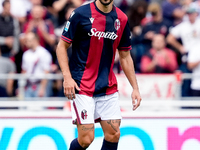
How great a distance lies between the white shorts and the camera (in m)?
4.69

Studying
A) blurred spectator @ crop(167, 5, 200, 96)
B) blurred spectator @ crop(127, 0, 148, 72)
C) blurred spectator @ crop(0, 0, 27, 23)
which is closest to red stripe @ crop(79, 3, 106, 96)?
blurred spectator @ crop(167, 5, 200, 96)

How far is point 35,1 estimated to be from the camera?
9.92 meters

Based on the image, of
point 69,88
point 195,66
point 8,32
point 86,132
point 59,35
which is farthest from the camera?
point 59,35

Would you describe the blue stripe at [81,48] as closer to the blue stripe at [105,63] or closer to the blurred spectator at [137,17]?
the blue stripe at [105,63]

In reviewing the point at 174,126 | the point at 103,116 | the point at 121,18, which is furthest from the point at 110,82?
the point at 174,126

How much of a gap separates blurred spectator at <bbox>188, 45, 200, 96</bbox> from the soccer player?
343 cm

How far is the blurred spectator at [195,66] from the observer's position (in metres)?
7.95

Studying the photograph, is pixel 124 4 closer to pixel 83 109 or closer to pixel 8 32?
pixel 8 32

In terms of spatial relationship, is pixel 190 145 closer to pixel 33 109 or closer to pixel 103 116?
pixel 103 116

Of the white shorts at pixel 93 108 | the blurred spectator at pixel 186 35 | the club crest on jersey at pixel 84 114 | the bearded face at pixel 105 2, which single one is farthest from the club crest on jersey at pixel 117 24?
the blurred spectator at pixel 186 35

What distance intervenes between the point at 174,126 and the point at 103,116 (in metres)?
1.42

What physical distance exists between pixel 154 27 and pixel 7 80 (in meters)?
3.54

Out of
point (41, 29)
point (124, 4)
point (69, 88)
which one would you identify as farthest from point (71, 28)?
point (124, 4)

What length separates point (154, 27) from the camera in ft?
30.6
